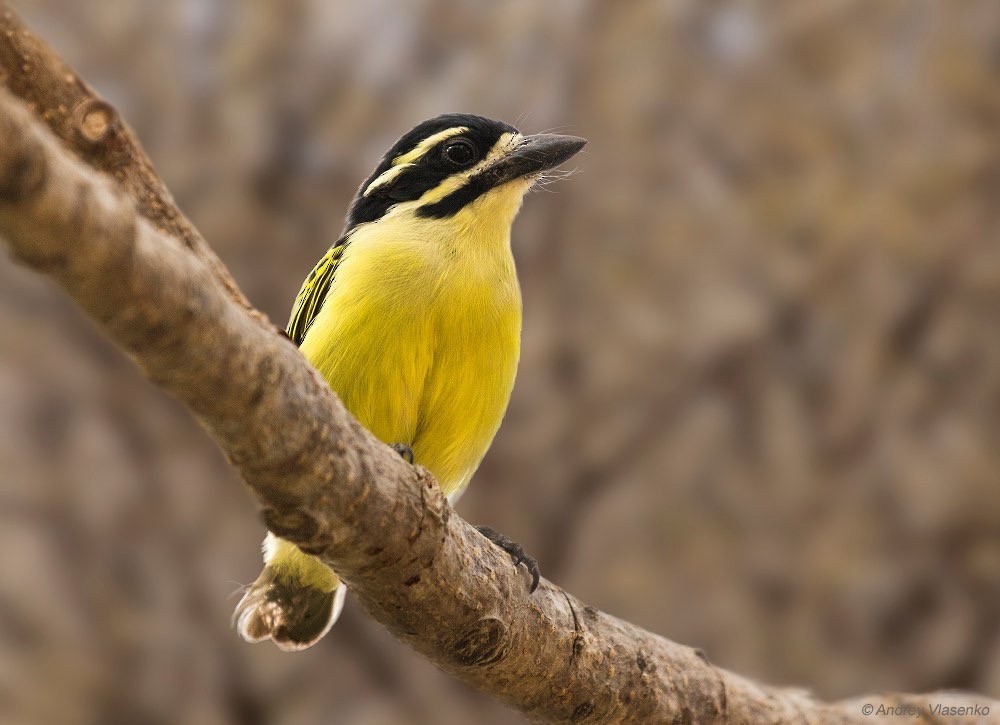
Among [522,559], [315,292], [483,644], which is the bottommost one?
[483,644]

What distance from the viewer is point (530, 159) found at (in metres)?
3.12

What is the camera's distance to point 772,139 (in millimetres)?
6211

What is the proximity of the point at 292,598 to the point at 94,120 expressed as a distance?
5.50 feet

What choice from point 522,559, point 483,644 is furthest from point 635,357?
point 483,644

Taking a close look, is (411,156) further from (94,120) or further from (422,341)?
(94,120)

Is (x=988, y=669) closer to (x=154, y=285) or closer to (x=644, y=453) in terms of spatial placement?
(x=644, y=453)

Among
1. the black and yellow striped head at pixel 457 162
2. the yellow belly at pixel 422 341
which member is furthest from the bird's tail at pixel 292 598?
the black and yellow striped head at pixel 457 162

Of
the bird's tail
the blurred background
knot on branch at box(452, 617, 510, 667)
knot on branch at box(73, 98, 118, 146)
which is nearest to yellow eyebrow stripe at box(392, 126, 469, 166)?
the bird's tail

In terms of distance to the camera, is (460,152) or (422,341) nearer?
(422,341)

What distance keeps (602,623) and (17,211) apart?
6.06 ft

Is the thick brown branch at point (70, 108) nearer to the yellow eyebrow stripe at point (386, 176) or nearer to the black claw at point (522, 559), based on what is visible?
the black claw at point (522, 559)

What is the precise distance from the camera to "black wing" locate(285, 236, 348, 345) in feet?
9.93

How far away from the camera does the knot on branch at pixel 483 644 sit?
235 centimetres

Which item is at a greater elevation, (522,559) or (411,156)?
(411,156)
